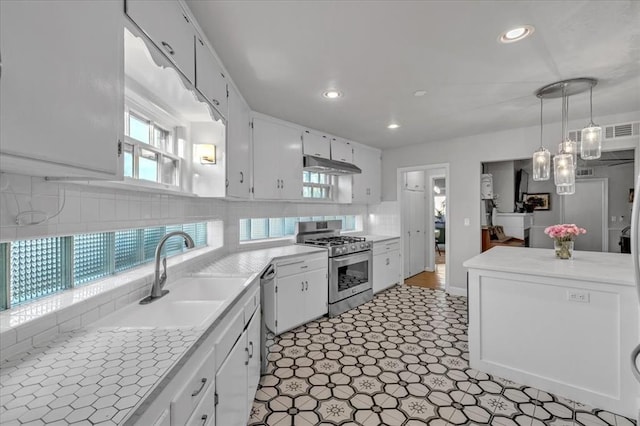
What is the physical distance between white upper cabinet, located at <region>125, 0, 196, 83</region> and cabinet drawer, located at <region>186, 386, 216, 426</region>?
4.89ft

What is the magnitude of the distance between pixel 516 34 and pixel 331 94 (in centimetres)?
148

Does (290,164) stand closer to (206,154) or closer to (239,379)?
(206,154)

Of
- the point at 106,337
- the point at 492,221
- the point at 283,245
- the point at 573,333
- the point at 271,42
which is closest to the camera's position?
the point at 106,337

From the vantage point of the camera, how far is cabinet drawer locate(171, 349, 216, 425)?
3.00 feet

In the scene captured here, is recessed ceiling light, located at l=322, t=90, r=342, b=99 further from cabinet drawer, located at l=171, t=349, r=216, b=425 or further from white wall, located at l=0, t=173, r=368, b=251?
cabinet drawer, located at l=171, t=349, r=216, b=425

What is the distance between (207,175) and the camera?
7.77 ft

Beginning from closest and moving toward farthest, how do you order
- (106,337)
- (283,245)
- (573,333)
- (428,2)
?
(106,337) → (428,2) → (573,333) → (283,245)

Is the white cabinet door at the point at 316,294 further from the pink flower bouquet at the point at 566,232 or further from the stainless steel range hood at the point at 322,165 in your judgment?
the pink flower bouquet at the point at 566,232

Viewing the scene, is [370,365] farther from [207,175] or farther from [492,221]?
[492,221]

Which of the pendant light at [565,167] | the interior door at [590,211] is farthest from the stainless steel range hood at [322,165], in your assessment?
the interior door at [590,211]

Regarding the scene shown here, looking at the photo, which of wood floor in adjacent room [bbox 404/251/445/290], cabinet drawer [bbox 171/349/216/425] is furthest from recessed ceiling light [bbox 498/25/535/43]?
wood floor in adjacent room [bbox 404/251/445/290]

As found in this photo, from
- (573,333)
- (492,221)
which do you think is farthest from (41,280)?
(492,221)

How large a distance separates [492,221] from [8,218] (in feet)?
25.6

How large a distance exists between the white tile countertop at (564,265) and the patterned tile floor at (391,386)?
2.91ft
